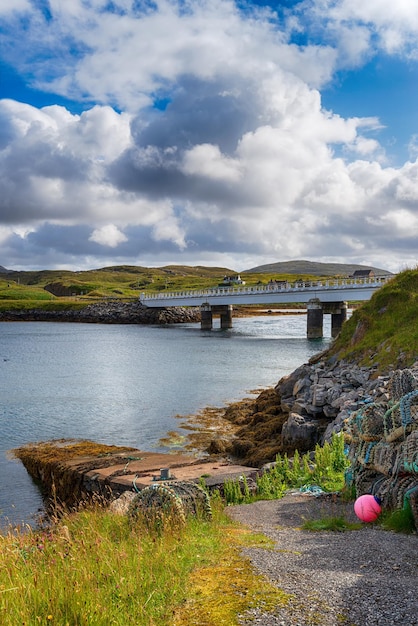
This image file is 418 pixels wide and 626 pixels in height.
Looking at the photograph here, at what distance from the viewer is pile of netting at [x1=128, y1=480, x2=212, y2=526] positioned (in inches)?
375

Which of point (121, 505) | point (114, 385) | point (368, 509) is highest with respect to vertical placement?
point (368, 509)

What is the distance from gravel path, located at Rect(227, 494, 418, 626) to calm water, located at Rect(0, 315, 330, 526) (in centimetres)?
1021

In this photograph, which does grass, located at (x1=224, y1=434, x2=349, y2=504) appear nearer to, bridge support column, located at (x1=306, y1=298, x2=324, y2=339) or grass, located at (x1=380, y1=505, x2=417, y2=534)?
grass, located at (x1=380, y1=505, x2=417, y2=534)

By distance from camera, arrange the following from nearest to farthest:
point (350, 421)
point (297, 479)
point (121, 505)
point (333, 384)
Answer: point (121, 505)
point (350, 421)
point (297, 479)
point (333, 384)

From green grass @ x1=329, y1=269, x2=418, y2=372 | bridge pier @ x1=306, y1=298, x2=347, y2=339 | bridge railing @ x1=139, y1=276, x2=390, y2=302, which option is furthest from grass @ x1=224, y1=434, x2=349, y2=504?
bridge pier @ x1=306, y1=298, x2=347, y2=339

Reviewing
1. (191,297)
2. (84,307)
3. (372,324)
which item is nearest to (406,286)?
(372,324)

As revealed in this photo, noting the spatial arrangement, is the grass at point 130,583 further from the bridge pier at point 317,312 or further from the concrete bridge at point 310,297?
the bridge pier at point 317,312

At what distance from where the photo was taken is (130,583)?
628 centimetres

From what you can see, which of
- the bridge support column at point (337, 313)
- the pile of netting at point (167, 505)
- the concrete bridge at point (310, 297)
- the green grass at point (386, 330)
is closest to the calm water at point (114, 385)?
the concrete bridge at point (310, 297)

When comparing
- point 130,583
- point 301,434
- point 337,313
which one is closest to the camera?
point 130,583

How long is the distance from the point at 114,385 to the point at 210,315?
67048mm

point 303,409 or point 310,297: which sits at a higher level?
point 310,297

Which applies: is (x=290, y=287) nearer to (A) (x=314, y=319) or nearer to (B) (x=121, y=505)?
(A) (x=314, y=319)

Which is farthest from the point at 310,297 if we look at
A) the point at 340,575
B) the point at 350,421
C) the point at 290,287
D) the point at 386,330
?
the point at 340,575
